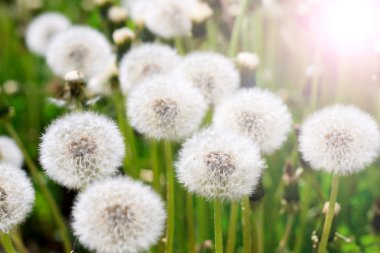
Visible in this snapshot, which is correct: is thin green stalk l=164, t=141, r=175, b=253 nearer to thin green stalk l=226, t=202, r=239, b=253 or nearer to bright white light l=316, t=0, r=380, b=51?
thin green stalk l=226, t=202, r=239, b=253

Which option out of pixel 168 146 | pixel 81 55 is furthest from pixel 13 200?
pixel 81 55

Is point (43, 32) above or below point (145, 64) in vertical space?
below

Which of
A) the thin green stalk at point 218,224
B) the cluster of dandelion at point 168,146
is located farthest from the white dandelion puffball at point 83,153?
the thin green stalk at point 218,224

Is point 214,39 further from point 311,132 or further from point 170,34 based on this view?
point 311,132

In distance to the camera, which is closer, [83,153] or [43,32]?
[83,153]

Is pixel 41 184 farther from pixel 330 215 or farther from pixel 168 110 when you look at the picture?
pixel 330 215

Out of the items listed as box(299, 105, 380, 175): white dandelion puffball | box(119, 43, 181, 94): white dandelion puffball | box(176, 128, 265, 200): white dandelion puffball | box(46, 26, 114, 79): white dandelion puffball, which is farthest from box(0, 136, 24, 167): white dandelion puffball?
box(299, 105, 380, 175): white dandelion puffball

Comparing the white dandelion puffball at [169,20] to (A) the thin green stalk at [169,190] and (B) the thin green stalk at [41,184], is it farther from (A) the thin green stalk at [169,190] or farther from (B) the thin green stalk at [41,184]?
(A) the thin green stalk at [169,190]
